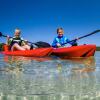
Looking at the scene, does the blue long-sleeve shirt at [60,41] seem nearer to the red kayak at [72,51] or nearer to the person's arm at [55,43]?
the person's arm at [55,43]

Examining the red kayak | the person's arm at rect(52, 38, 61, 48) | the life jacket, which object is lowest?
the red kayak

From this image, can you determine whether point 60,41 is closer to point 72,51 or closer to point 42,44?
point 42,44

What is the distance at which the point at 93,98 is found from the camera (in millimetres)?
3789

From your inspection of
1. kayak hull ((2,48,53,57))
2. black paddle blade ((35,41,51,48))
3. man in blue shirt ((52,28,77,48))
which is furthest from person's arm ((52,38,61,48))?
kayak hull ((2,48,53,57))

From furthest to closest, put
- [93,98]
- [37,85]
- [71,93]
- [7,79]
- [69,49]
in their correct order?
1. [69,49]
2. [7,79]
3. [37,85]
4. [71,93]
5. [93,98]

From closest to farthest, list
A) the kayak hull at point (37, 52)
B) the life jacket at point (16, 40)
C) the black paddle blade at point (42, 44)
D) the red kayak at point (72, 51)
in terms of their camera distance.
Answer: the red kayak at point (72, 51), the kayak hull at point (37, 52), the life jacket at point (16, 40), the black paddle blade at point (42, 44)

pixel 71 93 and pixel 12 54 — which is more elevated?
pixel 12 54

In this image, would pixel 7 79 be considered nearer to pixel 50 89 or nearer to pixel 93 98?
pixel 50 89

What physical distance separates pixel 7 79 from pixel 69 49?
9.87 m

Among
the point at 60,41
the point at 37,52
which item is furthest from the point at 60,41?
the point at 37,52

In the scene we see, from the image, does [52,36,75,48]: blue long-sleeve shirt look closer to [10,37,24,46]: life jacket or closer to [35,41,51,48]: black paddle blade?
[35,41,51,48]: black paddle blade

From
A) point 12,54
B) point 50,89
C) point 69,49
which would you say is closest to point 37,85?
point 50,89

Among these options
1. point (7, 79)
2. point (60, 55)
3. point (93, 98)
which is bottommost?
point (93, 98)

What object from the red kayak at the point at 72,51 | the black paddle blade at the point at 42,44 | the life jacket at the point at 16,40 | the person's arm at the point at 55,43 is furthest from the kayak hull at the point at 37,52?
the black paddle blade at the point at 42,44
